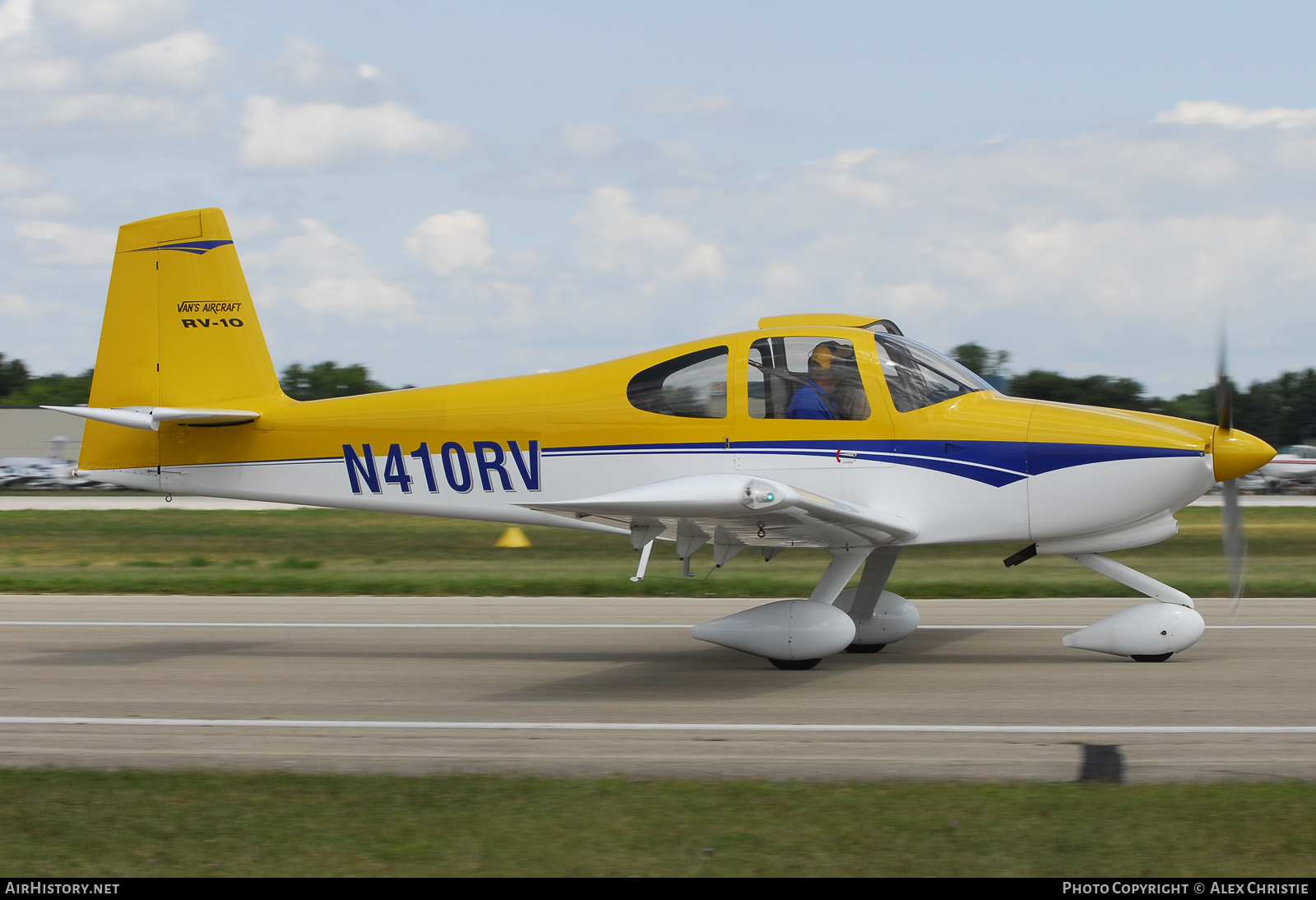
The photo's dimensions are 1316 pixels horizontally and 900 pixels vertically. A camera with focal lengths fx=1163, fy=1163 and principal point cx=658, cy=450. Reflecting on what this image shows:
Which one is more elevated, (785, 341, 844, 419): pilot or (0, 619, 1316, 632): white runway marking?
(785, 341, 844, 419): pilot

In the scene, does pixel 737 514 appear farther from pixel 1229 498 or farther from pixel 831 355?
pixel 1229 498

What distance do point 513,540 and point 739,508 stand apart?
44.3 ft

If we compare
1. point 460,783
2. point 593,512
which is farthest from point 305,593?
point 460,783

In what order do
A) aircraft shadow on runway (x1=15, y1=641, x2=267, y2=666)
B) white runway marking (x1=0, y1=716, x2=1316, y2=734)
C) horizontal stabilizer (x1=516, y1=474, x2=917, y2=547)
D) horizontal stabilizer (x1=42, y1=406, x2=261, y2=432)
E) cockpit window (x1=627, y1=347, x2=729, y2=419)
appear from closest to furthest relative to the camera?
white runway marking (x1=0, y1=716, x2=1316, y2=734) < horizontal stabilizer (x1=516, y1=474, x2=917, y2=547) < cockpit window (x1=627, y1=347, x2=729, y2=419) < horizontal stabilizer (x1=42, y1=406, x2=261, y2=432) < aircraft shadow on runway (x1=15, y1=641, x2=267, y2=666)

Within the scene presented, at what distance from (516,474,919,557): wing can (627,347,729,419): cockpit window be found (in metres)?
0.81

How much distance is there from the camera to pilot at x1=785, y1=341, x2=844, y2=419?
805 cm

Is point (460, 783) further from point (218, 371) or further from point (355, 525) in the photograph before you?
point (355, 525)

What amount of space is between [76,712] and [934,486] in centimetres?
573

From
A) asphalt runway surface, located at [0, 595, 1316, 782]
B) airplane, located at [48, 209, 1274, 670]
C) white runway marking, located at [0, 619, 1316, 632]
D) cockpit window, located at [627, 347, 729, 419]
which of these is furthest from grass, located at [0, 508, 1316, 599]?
cockpit window, located at [627, 347, 729, 419]

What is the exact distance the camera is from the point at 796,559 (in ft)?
57.0

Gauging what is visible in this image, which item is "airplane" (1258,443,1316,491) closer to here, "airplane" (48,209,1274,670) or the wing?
"airplane" (48,209,1274,670)

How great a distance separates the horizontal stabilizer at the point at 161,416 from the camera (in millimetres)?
9039

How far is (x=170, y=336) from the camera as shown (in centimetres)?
961

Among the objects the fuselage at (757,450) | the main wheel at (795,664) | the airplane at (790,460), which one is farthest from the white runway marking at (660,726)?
the fuselage at (757,450)
